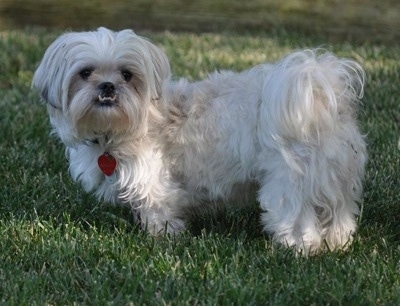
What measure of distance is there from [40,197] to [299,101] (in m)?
1.91

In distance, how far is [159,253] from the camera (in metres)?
4.37

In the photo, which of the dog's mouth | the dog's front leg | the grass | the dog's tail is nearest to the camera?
the dog's tail

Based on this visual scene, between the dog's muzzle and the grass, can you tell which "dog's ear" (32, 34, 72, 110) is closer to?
the dog's muzzle

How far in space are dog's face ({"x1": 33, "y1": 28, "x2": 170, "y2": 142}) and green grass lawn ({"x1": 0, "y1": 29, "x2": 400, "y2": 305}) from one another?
1.98ft

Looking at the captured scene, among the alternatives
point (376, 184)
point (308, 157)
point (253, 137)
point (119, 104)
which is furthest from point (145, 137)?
point (376, 184)

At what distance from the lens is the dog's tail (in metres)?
4.26

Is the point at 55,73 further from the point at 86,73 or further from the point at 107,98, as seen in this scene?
the point at 107,98

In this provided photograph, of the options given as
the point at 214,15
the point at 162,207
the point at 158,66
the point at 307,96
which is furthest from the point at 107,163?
the point at 214,15

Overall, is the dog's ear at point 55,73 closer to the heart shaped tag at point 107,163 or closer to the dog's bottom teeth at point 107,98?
the dog's bottom teeth at point 107,98

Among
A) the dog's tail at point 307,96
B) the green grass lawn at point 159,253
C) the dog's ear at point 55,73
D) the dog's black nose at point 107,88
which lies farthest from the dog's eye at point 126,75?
the green grass lawn at point 159,253

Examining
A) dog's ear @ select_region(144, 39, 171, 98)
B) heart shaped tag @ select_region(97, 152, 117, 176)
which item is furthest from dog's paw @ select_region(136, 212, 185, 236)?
dog's ear @ select_region(144, 39, 171, 98)

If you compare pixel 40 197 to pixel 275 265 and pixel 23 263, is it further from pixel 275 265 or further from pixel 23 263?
pixel 275 265

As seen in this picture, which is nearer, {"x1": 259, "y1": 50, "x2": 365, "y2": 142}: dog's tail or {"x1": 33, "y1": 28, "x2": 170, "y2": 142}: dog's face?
{"x1": 259, "y1": 50, "x2": 365, "y2": 142}: dog's tail

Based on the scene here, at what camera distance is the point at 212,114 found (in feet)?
15.1
